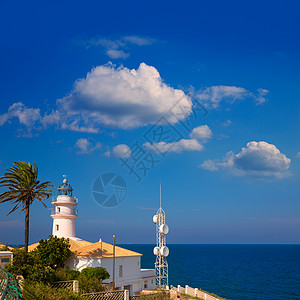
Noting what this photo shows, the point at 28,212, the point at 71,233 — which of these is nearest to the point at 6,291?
the point at 28,212

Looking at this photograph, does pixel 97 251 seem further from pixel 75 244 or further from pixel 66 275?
pixel 66 275

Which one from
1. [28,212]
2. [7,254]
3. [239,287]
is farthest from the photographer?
[239,287]

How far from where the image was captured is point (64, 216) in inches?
1999

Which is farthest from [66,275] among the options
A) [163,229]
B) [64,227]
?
[163,229]

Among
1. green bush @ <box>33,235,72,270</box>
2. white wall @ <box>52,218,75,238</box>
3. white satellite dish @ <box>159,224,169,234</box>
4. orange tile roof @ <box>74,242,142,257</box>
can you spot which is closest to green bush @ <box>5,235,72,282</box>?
green bush @ <box>33,235,72,270</box>

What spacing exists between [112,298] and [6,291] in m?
16.8

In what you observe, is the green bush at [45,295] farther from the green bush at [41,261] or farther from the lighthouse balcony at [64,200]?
the lighthouse balcony at [64,200]

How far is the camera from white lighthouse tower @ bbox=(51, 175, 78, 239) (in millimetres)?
50844

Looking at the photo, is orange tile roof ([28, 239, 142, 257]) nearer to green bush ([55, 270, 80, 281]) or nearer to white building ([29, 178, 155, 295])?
white building ([29, 178, 155, 295])

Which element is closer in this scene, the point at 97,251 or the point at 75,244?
Answer: the point at 97,251

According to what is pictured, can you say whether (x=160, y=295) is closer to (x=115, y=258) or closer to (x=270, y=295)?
(x=115, y=258)

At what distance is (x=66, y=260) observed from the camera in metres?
44.7

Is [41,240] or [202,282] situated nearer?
[41,240]

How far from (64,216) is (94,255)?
9.58 metres
